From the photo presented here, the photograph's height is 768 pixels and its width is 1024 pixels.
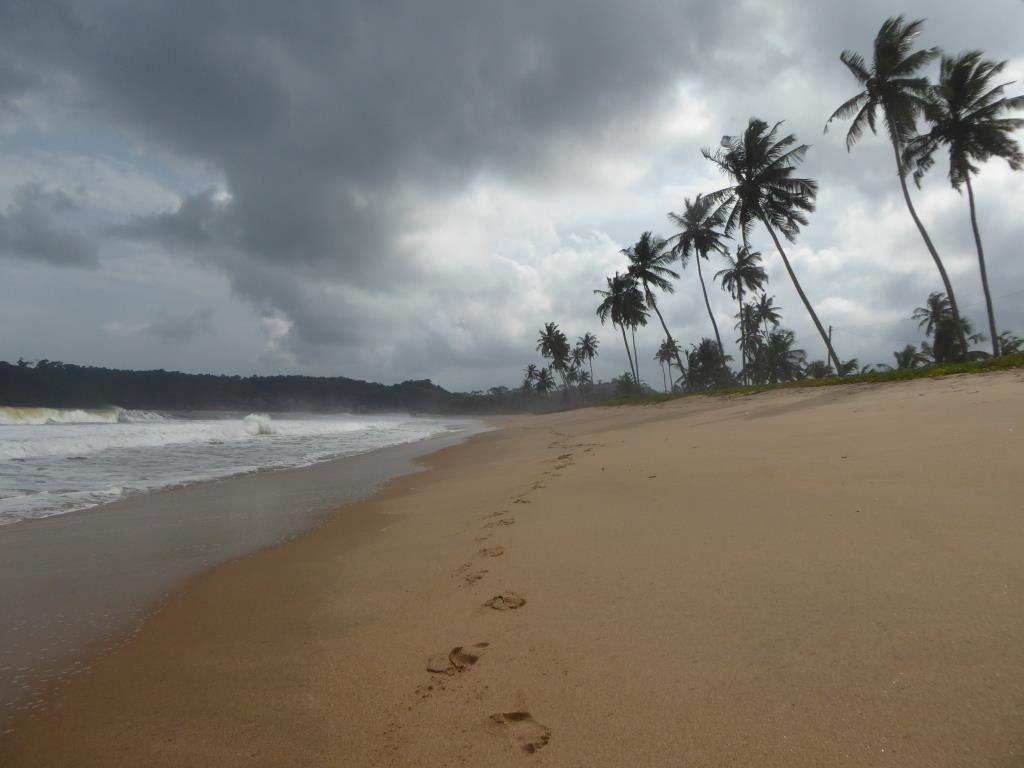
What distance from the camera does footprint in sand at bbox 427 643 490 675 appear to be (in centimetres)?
179

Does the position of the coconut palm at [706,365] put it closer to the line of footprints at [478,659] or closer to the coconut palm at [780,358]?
the coconut palm at [780,358]

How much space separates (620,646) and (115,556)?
11.8ft

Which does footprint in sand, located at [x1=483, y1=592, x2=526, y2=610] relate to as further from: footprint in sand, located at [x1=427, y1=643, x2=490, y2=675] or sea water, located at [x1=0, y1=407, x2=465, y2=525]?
sea water, located at [x1=0, y1=407, x2=465, y2=525]

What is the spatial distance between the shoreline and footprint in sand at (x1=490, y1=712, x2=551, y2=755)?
5.28 ft

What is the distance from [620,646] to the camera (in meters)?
1.76

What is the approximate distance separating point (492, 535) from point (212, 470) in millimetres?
6868

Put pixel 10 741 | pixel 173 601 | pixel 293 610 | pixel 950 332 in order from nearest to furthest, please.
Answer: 1. pixel 10 741
2. pixel 293 610
3. pixel 173 601
4. pixel 950 332

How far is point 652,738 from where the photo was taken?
1.31 meters

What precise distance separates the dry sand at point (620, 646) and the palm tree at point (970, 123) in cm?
2079

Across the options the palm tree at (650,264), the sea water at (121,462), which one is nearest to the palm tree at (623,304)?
the palm tree at (650,264)

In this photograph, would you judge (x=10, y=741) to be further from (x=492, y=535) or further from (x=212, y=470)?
(x=212, y=470)

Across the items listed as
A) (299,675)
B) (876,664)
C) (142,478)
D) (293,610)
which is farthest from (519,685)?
(142,478)

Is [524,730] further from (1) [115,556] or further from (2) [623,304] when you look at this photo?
(2) [623,304]

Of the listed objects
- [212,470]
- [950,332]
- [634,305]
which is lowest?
[212,470]
